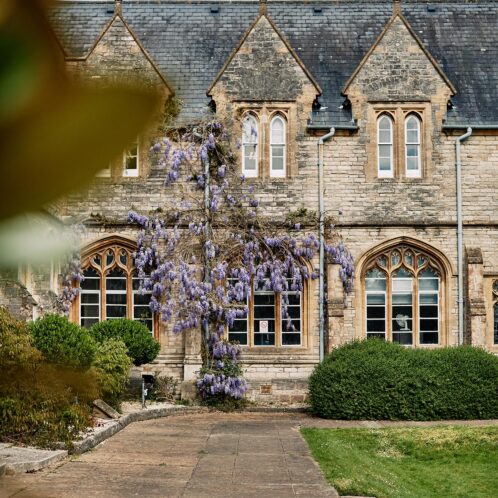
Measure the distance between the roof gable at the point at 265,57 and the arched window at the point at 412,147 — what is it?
230 centimetres

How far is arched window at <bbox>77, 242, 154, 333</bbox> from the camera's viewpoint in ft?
68.6

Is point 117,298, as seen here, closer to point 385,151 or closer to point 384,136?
point 385,151

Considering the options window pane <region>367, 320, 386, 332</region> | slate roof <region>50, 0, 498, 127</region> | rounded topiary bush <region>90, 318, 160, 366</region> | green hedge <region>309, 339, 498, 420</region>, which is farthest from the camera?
slate roof <region>50, 0, 498, 127</region>

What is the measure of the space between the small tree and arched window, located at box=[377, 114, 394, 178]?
2008mm

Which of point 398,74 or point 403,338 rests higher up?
point 398,74

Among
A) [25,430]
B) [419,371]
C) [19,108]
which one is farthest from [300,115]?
[19,108]

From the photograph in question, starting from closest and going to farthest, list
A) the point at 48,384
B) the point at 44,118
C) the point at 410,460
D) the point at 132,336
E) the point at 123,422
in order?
the point at 44,118 < the point at 48,384 < the point at 410,460 < the point at 123,422 < the point at 132,336

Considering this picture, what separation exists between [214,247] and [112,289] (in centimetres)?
270

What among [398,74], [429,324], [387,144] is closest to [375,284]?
[429,324]

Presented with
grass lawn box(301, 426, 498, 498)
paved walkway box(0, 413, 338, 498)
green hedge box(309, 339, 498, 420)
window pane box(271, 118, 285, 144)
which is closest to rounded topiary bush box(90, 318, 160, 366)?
paved walkway box(0, 413, 338, 498)

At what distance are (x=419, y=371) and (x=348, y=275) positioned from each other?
3920 mm

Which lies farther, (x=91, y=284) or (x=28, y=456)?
(x=91, y=284)

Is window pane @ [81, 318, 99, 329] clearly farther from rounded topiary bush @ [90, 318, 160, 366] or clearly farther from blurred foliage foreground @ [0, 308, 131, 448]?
blurred foliage foreground @ [0, 308, 131, 448]

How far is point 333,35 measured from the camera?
23391 mm
